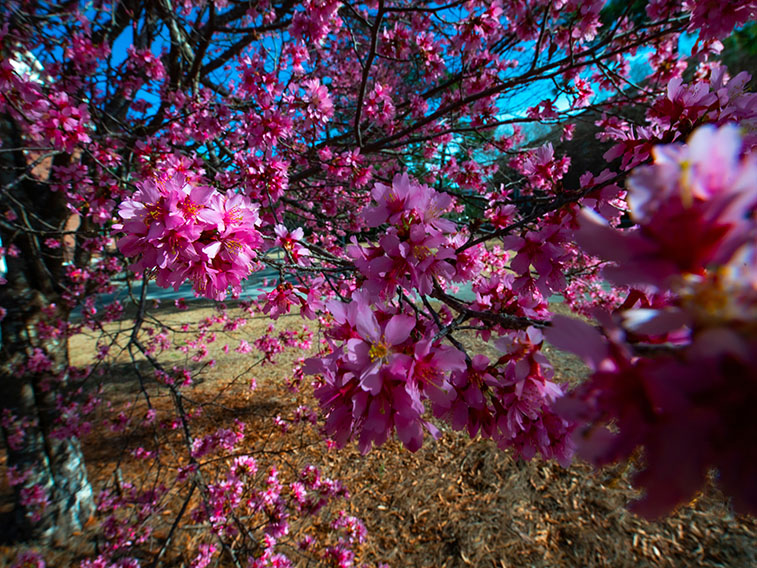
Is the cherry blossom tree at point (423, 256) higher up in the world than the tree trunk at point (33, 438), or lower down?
higher up

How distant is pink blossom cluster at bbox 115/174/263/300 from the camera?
1.01 metres

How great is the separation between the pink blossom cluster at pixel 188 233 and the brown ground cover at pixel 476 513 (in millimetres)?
1646

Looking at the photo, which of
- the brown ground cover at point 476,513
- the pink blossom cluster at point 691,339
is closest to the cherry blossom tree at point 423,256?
the pink blossom cluster at point 691,339

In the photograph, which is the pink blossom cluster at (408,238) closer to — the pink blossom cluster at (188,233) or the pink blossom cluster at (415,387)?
the pink blossom cluster at (415,387)

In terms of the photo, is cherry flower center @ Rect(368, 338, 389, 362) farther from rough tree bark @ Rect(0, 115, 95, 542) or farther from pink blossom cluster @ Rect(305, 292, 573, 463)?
rough tree bark @ Rect(0, 115, 95, 542)

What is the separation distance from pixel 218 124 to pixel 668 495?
360 centimetres

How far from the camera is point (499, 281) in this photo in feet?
4.94

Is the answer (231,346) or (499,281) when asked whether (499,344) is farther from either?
(231,346)

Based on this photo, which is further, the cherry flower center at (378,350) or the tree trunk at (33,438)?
the tree trunk at (33,438)

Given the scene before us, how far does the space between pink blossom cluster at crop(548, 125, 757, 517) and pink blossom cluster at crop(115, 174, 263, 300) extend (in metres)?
1.01

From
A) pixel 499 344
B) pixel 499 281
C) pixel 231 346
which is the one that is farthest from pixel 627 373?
pixel 231 346

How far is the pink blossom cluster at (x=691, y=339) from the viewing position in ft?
1.03

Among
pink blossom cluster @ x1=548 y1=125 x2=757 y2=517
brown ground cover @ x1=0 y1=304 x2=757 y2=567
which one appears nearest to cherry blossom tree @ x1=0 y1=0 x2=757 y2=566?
pink blossom cluster @ x1=548 y1=125 x2=757 y2=517

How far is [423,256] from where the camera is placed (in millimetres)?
1058
